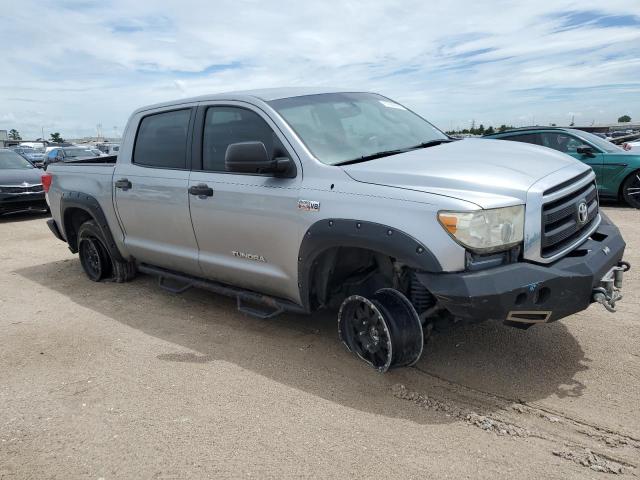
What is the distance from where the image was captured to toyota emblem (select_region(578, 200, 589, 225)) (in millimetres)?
3455

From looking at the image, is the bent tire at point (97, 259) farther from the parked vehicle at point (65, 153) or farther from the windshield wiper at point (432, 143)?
the parked vehicle at point (65, 153)

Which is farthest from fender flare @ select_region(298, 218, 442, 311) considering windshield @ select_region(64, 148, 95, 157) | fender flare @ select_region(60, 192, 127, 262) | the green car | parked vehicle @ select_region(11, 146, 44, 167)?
windshield @ select_region(64, 148, 95, 157)

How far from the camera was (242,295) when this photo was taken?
4.39m

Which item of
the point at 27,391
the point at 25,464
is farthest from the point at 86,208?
the point at 25,464

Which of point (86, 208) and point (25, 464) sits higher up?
point (86, 208)

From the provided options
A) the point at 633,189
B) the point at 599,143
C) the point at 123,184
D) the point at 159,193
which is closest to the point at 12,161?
the point at 123,184

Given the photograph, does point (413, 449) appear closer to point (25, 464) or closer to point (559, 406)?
point (559, 406)

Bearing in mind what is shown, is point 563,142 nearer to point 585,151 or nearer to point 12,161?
point 585,151

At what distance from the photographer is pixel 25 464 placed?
9.40 feet

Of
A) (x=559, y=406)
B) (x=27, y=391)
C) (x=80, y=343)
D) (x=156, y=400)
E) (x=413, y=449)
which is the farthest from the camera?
(x=80, y=343)

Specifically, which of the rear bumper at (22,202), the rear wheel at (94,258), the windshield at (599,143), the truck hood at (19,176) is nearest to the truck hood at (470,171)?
the rear wheel at (94,258)

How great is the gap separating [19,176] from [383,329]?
35.3ft

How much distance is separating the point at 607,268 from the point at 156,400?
291 centimetres

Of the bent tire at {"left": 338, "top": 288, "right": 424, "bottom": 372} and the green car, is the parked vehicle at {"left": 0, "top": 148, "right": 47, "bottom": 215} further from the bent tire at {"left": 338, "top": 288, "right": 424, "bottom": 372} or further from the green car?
the bent tire at {"left": 338, "top": 288, "right": 424, "bottom": 372}
